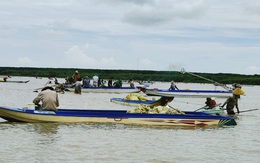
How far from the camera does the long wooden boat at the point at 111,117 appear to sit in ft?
62.1

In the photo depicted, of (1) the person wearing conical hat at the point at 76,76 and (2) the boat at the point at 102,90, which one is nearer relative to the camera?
(1) the person wearing conical hat at the point at 76,76

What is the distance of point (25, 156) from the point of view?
43.2 ft

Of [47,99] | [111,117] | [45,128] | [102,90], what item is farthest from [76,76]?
[45,128]

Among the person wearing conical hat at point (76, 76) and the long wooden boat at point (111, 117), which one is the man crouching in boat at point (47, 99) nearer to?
the long wooden boat at point (111, 117)

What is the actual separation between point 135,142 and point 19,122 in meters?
5.17

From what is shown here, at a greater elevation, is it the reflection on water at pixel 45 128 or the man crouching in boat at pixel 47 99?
the man crouching in boat at pixel 47 99

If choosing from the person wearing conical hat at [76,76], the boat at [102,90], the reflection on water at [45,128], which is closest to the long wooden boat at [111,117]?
the reflection on water at [45,128]

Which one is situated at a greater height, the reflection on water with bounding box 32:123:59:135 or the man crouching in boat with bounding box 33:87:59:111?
the man crouching in boat with bounding box 33:87:59:111

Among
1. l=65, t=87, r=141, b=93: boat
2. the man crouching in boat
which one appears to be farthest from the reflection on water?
l=65, t=87, r=141, b=93: boat

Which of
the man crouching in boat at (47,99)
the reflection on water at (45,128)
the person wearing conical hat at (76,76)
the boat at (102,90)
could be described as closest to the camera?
the reflection on water at (45,128)

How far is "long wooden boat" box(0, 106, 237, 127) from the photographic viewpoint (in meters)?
18.9

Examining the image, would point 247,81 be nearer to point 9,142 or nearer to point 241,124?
point 241,124

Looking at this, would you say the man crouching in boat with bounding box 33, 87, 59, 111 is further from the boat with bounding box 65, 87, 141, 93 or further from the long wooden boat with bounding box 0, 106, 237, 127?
the boat with bounding box 65, 87, 141, 93

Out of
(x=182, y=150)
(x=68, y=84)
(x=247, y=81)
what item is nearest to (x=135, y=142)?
(x=182, y=150)
